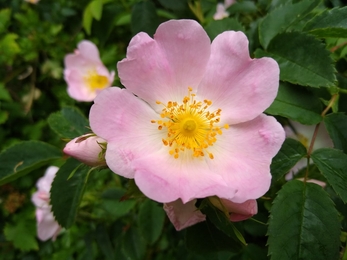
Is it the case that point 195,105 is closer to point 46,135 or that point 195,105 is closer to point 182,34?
point 182,34

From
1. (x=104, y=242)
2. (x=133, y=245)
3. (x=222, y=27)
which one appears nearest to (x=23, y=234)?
(x=104, y=242)

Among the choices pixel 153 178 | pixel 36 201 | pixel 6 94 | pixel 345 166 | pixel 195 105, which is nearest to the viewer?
pixel 153 178

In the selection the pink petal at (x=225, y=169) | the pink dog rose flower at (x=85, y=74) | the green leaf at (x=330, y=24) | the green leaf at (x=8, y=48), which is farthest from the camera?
the green leaf at (x=8, y=48)

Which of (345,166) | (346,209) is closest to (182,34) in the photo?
(345,166)

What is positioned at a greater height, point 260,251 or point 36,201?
point 260,251

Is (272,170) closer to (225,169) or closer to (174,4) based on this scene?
(225,169)

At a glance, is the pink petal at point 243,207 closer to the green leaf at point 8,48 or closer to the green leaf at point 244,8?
the green leaf at point 244,8

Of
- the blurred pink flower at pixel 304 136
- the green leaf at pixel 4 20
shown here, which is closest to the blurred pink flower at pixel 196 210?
the blurred pink flower at pixel 304 136
